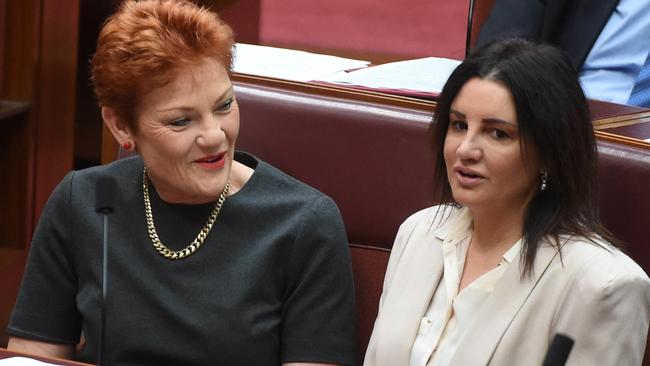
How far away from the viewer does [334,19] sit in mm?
3377

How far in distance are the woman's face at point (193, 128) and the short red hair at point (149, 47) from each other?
0.05 feet

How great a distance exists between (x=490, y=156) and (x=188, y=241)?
1.62ft

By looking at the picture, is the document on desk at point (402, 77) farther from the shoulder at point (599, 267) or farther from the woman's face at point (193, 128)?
the shoulder at point (599, 267)

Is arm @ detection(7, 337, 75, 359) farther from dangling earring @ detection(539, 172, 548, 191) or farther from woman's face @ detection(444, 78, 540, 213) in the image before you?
dangling earring @ detection(539, 172, 548, 191)

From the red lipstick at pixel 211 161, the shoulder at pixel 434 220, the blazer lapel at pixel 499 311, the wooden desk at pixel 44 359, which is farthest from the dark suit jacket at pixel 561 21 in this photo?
the wooden desk at pixel 44 359

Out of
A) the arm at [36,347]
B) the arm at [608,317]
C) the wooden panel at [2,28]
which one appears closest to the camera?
the arm at [608,317]

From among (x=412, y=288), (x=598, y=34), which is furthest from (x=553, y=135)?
(x=598, y=34)

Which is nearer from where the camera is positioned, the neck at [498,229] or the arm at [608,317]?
the arm at [608,317]

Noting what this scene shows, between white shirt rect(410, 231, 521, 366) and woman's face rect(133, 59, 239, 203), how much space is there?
1.17ft

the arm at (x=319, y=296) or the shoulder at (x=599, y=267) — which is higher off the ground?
the shoulder at (x=599, y=267)

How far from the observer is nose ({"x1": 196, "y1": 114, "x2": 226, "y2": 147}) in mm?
1700

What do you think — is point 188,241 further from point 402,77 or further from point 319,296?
point 402,77

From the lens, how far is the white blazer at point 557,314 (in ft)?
4.76

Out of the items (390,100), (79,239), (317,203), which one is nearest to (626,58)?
(390,100)
